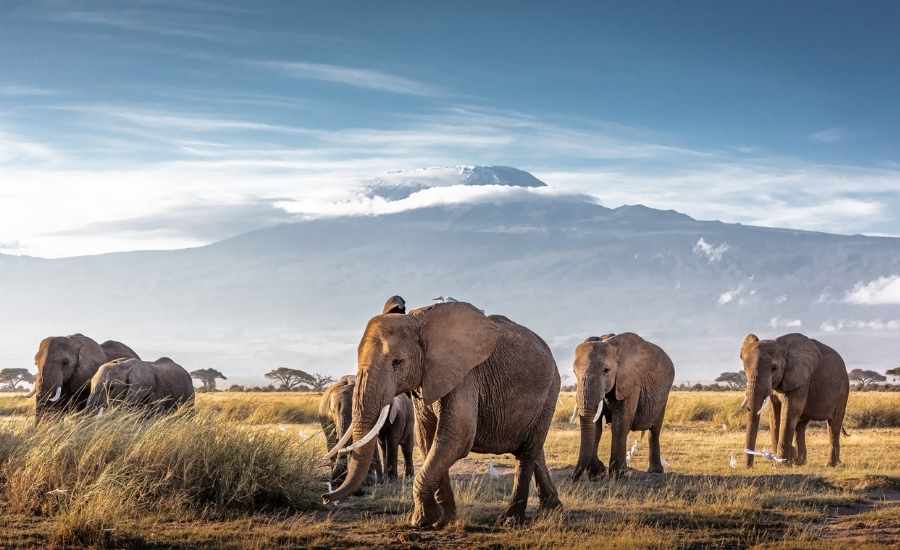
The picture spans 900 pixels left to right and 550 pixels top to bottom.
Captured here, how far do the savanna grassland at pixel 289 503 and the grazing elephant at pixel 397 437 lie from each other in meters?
1.28

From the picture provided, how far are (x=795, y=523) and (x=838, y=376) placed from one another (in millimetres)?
9840

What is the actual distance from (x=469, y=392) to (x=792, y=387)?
11.7m

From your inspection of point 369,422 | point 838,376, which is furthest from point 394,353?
point 838,376

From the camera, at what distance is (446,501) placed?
1143 cm

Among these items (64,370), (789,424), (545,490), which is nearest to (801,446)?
(789,424)

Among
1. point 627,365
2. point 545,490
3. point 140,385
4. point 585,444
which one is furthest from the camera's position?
point 140,385

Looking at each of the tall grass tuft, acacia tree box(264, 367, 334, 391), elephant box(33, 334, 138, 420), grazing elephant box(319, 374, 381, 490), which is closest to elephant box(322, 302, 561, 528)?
the tall grass tuft

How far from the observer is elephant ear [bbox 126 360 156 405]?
65.6 feet

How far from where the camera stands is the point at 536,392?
1188cm

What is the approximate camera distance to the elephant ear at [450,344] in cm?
1047

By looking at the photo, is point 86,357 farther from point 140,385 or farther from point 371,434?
point 371,434

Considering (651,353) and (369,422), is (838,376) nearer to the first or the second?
(651,353)

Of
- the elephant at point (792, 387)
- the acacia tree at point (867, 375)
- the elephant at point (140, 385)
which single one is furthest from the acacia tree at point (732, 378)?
the elephant at point (140, 385)

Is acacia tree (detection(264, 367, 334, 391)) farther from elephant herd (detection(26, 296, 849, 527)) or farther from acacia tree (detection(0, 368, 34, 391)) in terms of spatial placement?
elephant herd (detection(26, 296, 849, 527))
